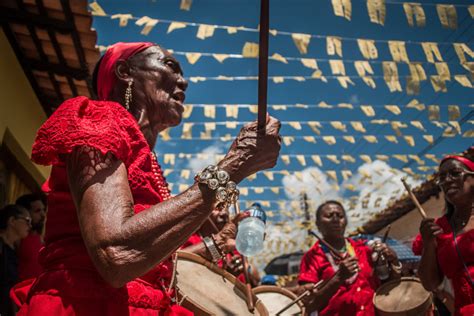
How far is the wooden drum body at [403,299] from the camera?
14.5 feet

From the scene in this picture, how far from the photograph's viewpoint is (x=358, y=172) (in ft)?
37.7

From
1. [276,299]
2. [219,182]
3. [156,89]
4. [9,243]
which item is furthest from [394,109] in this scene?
[219,182]

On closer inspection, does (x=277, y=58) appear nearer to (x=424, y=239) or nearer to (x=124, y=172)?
(x=424, y=239)

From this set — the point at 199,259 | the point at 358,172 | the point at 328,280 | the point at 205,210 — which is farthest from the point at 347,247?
the point at 358,172

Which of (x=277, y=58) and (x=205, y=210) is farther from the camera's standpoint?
(x=277, y=58)

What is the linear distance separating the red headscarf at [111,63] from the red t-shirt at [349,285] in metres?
3.87

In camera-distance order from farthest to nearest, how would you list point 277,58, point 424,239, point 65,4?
point 277,58
point 65,4
point 424,239

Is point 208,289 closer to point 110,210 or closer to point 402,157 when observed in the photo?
point 110,210

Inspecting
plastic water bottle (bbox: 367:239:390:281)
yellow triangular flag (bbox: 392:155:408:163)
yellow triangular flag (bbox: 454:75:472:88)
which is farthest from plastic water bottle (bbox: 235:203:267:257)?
yellow triangular flag (bbox: 392:155:408:163)

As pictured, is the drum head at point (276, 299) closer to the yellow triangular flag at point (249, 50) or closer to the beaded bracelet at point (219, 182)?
the beaded bracelet at point (219, 182)

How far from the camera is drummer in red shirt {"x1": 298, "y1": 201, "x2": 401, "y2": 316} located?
16.4ft

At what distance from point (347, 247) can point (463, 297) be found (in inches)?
87.6

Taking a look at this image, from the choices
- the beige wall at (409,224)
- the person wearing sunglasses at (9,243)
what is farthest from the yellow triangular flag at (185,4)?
the beige wall at (409,224)

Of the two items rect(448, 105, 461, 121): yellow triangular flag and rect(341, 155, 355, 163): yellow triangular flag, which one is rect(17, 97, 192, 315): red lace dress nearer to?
rect(448, 105, 461, 121): yellow triangular flag
